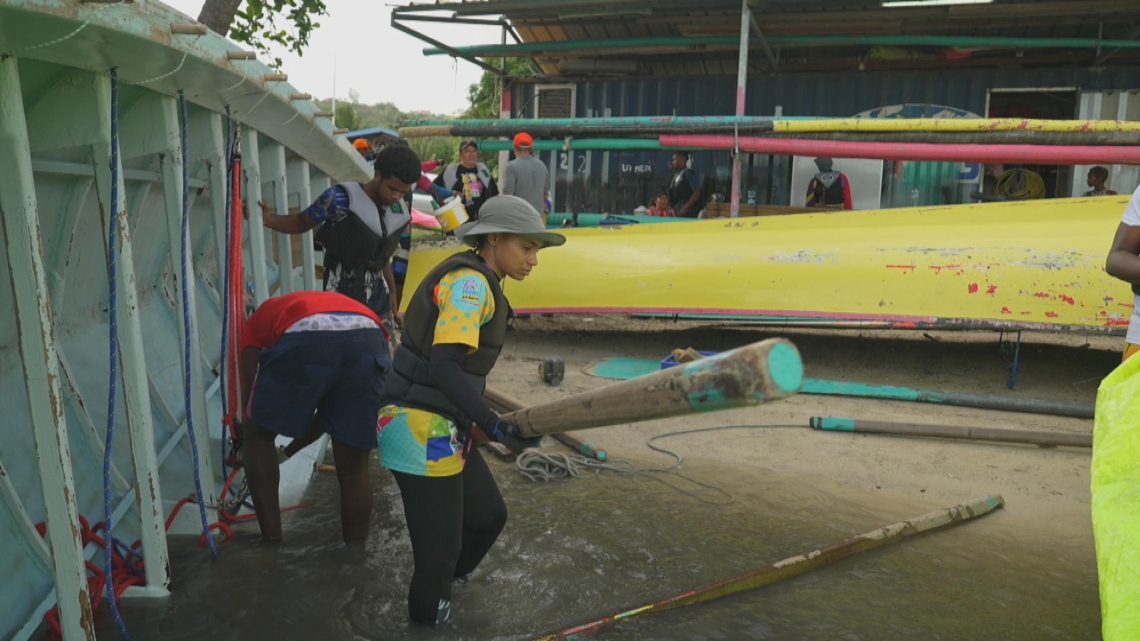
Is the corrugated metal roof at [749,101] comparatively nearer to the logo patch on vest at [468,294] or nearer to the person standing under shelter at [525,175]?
the person standing under shelter at [525,175]

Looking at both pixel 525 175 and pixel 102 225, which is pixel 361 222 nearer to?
pixel 102 225

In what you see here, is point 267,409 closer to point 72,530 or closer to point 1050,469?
point 72,530

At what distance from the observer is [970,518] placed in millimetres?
4844

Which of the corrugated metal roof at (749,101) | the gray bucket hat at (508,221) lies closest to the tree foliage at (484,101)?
the corrugated metal roof at (749,101)

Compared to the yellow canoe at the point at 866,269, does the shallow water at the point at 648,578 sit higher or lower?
lower

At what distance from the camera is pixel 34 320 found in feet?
8.94

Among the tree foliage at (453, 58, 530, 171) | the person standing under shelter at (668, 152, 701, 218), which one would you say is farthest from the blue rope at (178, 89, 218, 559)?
the tree foliage at (453, 58, 530, 171)

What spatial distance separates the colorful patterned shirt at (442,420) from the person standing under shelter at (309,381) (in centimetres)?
81

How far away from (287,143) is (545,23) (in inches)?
308

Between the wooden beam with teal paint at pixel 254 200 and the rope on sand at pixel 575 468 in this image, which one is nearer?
the wooden beam with teal paint at pixel 254 200

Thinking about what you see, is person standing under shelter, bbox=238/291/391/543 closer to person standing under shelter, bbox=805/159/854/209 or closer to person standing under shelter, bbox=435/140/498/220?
person standing under shelter, bbox=435/140/498/220

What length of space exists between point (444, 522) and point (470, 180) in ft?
21.6

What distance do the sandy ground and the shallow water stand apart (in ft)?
0.99

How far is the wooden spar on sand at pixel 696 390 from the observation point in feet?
6.62
